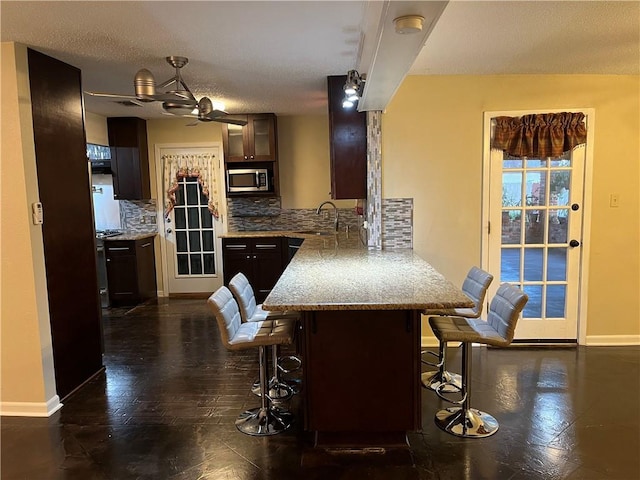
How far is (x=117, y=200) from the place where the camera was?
5.82 m

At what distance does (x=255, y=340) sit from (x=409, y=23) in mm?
1701

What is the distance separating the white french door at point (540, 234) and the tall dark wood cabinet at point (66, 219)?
10.8 feet

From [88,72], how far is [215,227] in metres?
2.83

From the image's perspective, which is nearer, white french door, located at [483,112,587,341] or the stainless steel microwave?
white french door, located at [483,112,587,341]

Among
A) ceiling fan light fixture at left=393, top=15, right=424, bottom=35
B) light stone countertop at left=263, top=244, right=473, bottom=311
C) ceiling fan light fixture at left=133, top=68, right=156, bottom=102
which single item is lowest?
light stone countertop at left=263, top=244, right=473, bottom=311

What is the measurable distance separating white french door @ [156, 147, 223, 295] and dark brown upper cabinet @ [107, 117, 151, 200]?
0.38 metres

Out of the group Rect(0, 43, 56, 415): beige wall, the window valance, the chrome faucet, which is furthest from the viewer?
the chrome faucet

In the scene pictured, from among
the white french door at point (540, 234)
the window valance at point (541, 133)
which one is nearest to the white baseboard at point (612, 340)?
the white french door at point (540, 234)

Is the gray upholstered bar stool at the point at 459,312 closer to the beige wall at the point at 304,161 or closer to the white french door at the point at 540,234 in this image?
the white french door at the point at 540,234

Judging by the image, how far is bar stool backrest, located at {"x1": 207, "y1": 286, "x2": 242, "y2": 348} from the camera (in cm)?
233

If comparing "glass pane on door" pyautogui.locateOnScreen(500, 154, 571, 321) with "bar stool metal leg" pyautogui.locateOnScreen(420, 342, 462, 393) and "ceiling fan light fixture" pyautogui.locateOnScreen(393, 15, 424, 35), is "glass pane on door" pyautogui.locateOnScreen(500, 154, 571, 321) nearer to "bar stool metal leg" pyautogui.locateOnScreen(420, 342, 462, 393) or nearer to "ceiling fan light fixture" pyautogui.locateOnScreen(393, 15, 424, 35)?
"bar stool metal leg" pyautogui.locateOnScreen(420, 342, 462, 393)

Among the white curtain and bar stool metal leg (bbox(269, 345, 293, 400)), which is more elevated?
the white curtain

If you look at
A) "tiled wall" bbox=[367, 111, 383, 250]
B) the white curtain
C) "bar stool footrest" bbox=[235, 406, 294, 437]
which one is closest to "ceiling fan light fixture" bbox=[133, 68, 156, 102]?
"tiled wall" bbox=[367, 111, 383, 250]

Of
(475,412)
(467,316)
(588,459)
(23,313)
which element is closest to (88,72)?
(23,313)
